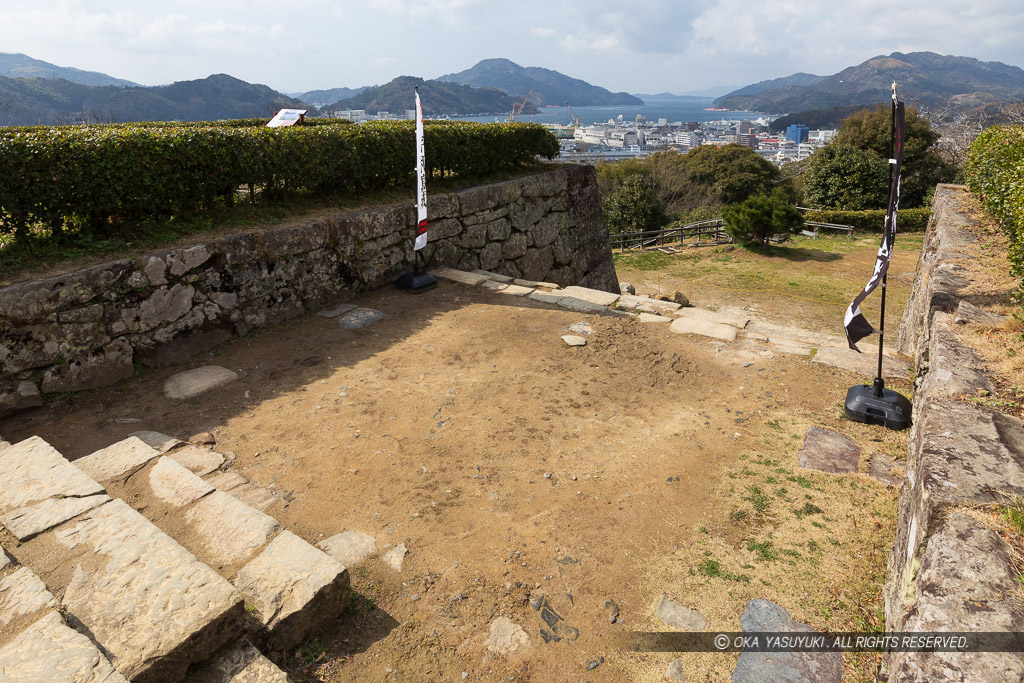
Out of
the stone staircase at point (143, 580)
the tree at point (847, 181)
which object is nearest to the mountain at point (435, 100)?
the tree at point (847, 181)

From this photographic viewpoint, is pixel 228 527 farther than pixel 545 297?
No

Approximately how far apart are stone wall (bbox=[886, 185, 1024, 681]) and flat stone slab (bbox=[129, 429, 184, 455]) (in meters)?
4.56

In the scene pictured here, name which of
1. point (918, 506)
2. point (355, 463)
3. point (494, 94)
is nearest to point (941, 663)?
point (918, 506)

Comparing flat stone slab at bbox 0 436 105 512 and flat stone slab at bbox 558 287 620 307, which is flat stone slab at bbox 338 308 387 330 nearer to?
flat stone slab at bbox 558 287 620 307

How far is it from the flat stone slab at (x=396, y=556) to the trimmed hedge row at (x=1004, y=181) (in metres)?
5.31

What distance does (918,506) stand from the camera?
253cm

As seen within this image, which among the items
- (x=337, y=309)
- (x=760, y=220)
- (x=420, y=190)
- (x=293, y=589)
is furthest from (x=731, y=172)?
(x=293, y=589)

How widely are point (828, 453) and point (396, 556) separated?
3.19m

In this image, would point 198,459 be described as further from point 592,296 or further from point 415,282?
point 592,296

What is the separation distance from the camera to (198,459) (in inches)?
158

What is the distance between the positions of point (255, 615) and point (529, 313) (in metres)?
4.87

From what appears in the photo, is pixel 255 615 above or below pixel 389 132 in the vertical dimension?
below

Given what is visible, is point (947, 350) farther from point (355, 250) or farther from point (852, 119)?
Result: point (852, 119)

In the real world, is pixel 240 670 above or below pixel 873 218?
below
